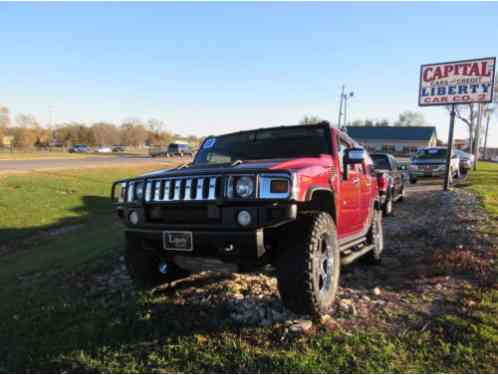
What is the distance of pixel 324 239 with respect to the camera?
3.45m

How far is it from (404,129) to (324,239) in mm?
83582

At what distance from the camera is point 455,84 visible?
45.8 ft

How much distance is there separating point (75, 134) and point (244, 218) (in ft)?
321

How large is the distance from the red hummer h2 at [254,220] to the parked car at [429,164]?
15547 mm

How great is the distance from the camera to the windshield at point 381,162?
36.2ft

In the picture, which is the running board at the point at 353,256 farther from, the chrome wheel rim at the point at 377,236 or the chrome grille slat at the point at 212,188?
the chrome grille slat at the point at 212,188

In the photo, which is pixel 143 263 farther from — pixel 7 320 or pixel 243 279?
pixel 7 320

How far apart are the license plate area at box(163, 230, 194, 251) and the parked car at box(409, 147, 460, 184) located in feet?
56.2

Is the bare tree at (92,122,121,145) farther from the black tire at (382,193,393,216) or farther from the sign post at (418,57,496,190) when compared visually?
the black tire at (382,193,393,216)

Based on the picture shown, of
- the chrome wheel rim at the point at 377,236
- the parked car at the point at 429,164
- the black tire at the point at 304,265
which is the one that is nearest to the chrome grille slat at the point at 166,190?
the black tire at the point at 304,265

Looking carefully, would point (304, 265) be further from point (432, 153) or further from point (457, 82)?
point (432, 153)

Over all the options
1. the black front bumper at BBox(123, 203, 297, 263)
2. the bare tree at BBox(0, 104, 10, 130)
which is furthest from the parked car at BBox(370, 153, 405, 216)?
the bare tree at BBox(0, 104, 10, 130)

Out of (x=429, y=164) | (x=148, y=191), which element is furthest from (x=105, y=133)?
(x=148, y=191)

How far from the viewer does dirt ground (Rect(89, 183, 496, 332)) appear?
3520 mm
